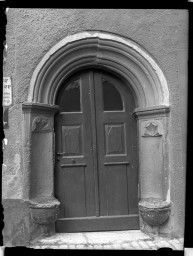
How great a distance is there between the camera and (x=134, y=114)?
4.37 m

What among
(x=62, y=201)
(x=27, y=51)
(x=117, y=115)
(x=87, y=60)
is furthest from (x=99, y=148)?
(x=27, y=51)

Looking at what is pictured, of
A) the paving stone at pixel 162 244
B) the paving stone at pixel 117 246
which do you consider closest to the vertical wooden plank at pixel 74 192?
the paving stone at pixel 117 246

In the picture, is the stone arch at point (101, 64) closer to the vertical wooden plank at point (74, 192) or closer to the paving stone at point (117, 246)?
the vertical wooden plank at point (74, 192)

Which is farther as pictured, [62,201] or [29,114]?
[62,201]

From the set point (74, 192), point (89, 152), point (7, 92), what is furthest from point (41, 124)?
point (74, 192)

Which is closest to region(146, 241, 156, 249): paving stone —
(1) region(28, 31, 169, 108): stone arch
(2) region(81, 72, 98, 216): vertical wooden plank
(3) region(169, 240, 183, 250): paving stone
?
(3) region(169, 240, 183, 250): paving stone

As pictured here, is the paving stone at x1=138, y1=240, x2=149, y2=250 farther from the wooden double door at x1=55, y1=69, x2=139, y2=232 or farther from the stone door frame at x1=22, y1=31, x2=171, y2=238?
the wooden double door at x1=55, y1=69, x2=139, y2=232

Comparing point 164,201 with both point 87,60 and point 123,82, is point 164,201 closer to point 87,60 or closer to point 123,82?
point 123,82

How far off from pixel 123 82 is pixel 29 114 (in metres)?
1.34

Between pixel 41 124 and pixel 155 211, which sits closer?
pixel 155 211

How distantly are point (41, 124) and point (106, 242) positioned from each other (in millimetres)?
1617

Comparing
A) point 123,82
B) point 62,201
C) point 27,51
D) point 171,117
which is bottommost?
point 62,201

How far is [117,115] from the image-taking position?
14.5 feet

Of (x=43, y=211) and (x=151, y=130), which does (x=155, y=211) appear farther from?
(x=43, y=211)
